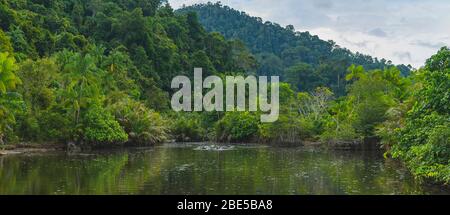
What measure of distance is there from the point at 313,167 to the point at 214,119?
36241 mm

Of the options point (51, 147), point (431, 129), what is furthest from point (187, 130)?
point (431, 129)

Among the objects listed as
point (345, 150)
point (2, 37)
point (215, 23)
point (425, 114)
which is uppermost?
point (215, 23)

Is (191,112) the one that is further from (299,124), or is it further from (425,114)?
(425,114)

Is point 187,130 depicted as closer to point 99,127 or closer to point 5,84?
point 99,127

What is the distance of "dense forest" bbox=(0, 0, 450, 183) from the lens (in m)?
25.1

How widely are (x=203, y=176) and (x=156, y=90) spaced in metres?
44.6

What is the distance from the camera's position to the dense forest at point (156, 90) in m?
25.1

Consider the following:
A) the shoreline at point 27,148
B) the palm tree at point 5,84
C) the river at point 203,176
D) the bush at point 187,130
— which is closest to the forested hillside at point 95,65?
the palm tree at point 5,84

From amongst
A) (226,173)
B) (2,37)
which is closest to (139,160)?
(226,173)

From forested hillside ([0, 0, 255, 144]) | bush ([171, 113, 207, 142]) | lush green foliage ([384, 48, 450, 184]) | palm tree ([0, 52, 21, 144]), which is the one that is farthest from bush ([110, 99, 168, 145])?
lush green foliage ([384, 48, 450, 184])

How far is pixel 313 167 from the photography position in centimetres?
3017

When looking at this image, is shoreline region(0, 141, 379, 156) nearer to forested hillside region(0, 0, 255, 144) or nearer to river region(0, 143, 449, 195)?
forested hillside region(0, 0, 255, 144)

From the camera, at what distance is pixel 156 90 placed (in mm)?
68875

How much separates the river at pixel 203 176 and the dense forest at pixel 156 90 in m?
2.06
